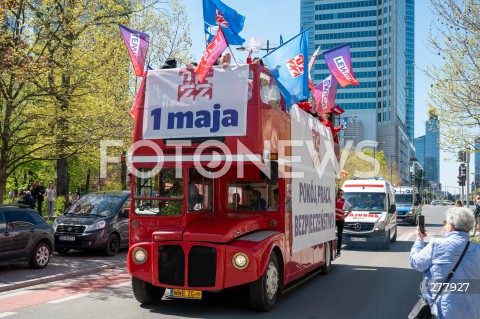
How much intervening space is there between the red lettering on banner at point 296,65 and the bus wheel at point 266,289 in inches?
124

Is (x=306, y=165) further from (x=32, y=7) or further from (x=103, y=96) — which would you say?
(x=32, y=7)

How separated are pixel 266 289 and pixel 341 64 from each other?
24.8 feet

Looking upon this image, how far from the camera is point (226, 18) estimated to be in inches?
403

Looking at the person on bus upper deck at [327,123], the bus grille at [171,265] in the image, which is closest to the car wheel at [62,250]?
the person on bus upper deck at [327,123]

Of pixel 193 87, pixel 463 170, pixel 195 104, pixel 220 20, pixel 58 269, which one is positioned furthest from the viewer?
pixel 463 170

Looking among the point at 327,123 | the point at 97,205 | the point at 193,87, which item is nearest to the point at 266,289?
the point at 193,87

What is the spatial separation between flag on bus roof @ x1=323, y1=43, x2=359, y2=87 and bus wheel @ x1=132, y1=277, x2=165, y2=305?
24.7 feet

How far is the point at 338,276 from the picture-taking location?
1258 cm

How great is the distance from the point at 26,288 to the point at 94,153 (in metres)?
10.4

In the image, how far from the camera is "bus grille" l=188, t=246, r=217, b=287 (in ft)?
26.1

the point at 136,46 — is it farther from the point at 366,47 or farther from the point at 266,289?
the point at 366,47

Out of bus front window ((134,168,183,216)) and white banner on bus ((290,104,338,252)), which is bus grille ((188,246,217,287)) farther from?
white banner on bus ((290,104,338,252))

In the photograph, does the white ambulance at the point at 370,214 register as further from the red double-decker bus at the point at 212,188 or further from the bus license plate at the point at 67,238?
the red double-decker bus at the point at 212,188

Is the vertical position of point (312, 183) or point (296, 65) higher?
point (296, 65)
